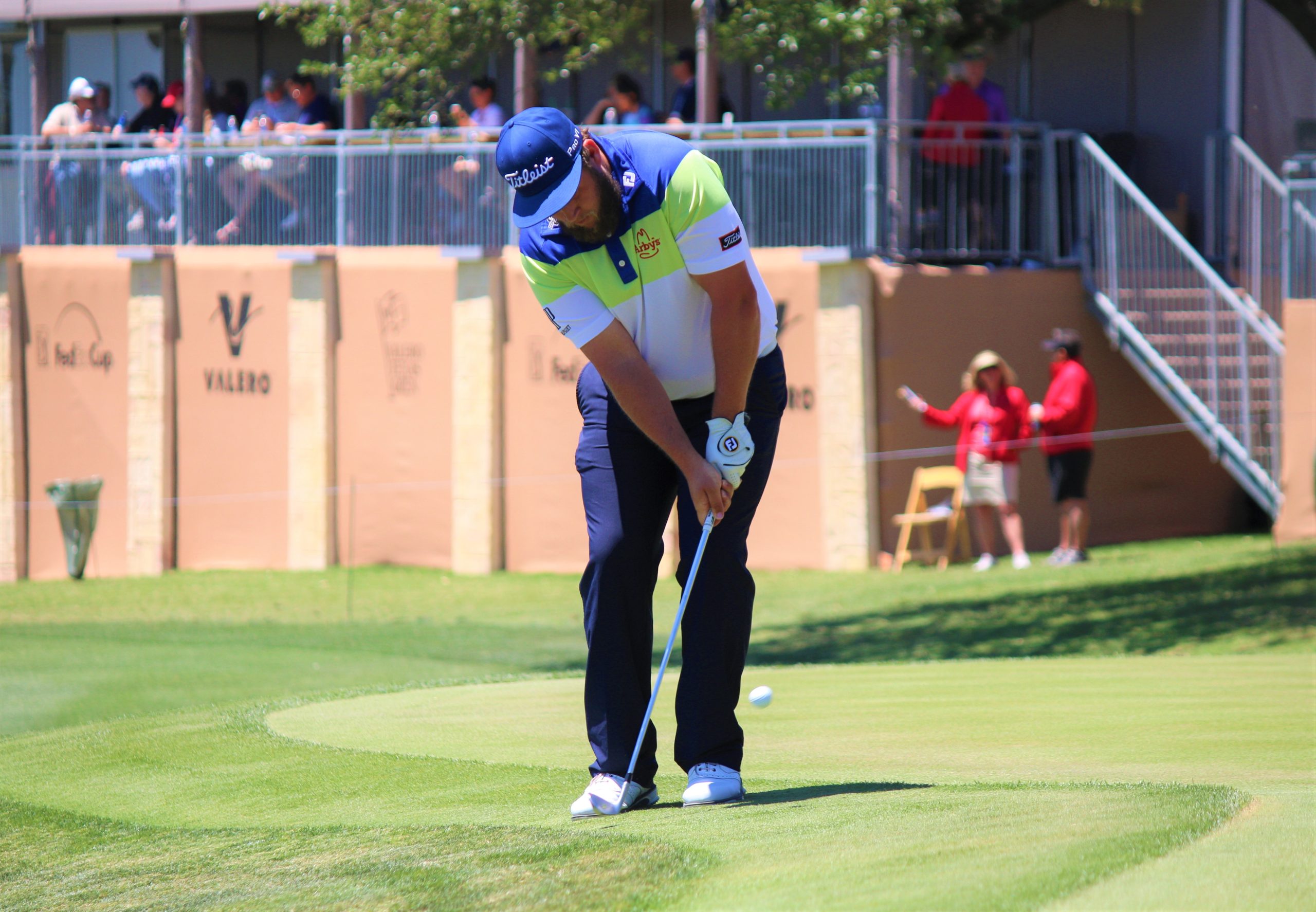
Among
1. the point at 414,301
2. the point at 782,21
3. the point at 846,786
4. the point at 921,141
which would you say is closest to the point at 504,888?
the point at 846,786

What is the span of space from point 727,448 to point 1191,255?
1155cm

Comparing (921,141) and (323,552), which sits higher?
(921,141)

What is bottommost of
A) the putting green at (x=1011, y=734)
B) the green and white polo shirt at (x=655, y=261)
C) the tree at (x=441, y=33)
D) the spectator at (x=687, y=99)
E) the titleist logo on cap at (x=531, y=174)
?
the putting green at (x=1011, y=734)

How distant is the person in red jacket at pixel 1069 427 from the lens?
14.8m

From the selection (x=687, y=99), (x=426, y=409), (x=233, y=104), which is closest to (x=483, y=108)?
(x=687, y=99)

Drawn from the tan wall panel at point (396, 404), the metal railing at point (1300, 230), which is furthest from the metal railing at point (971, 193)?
the tan wall panel at point (396, 404)

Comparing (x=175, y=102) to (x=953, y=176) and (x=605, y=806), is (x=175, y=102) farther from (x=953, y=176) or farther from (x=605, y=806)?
(x=605, y=806)

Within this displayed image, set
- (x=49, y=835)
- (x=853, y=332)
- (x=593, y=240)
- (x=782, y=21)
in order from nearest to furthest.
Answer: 1. (x=593, y=240)
2. (x=49, y=835)
3. (x=782, y=21)
4. (x=853, y=332)

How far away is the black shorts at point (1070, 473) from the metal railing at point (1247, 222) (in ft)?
7.08

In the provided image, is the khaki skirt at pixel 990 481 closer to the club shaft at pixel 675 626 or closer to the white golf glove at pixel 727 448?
the club shaft at pixel 675 626

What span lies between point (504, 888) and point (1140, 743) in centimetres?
273

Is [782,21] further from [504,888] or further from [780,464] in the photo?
[504,888]

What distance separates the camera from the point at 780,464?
16.4m

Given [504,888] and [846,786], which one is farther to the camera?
[846,786]
